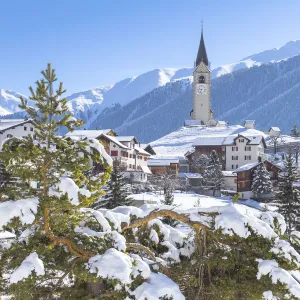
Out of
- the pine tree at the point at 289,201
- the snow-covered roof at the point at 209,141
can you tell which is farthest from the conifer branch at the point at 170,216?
the snow-covered roof at the point at 209,141

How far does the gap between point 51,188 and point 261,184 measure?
59.1m

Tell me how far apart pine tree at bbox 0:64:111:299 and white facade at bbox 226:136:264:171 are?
81639 millimetres

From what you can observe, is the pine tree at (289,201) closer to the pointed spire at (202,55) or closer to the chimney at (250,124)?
the chimney at (250,124)

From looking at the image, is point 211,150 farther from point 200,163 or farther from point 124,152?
point 124,152

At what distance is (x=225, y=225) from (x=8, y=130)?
55.8 metres

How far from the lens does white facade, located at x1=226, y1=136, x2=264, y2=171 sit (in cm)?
8875

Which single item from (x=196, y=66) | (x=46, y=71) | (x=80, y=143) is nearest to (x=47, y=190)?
(x=80, y=143)

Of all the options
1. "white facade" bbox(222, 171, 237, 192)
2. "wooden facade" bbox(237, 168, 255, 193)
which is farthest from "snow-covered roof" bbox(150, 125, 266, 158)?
"wooden facade" bbox(237, 168, 255, 193)

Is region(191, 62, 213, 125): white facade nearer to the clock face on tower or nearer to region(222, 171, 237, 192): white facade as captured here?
the clock face on tower

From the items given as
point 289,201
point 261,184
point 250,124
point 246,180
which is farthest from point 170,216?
point 250,124

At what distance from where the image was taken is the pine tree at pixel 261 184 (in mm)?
64688

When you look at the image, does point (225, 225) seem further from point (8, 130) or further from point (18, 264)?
point (8, 130)

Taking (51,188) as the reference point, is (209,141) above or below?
below

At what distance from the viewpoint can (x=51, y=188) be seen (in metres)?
8.51
